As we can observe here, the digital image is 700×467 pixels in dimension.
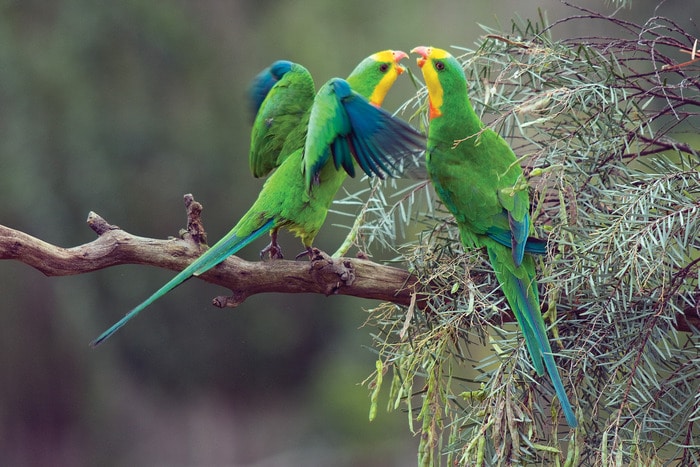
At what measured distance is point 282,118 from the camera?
Result: 1.01 m

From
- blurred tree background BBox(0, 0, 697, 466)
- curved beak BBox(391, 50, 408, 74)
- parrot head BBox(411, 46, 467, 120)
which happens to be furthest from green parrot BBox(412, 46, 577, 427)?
blurred tree background BBox(0, 0, 697, 466)

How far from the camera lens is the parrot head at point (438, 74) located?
82cm

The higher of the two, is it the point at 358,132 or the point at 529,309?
the point at 358,132

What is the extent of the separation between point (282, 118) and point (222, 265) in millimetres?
251

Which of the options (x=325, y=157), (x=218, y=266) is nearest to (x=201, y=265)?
(x=218, y=266)

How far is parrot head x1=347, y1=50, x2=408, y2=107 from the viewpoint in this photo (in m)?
0.94

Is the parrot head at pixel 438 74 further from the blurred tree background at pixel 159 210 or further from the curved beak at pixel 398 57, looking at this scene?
the blurred tree background at pixel 159 210

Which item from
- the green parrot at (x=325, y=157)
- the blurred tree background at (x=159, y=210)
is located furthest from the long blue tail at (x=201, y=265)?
the blurred tree background at (x=159, y=210)

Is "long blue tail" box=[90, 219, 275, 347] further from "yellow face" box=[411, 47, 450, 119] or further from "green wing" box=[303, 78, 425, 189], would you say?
→ "yellow face" box=[411, 47, 450, 119]

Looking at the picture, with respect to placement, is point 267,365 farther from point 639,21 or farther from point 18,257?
point 18,257

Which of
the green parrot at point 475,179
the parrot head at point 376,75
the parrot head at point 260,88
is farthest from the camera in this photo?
the parrot head at point 260,88

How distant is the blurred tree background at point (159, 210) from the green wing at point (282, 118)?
1376 mm

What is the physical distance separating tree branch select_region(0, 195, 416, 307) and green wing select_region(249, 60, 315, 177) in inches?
7.8

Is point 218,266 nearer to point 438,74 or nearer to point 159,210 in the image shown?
point 438,74
